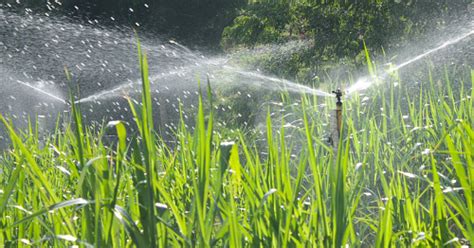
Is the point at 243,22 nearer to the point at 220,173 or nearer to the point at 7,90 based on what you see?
the point at 7,90

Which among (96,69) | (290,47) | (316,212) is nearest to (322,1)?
(290,47)

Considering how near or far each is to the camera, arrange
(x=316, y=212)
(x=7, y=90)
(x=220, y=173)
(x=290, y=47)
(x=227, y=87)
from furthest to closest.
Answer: (x=7, y=90)
(x=290, y=47)
(x=227, y=87)
(x=316, y=212)
(x=220, y=173)

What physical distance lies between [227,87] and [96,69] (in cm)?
620

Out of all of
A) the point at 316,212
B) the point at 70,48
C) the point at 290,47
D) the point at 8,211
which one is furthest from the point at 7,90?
the point at 316,212

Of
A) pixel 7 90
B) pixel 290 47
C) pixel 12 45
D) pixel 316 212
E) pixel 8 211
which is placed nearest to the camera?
pixel 316 212

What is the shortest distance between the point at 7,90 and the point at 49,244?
41.5 ft

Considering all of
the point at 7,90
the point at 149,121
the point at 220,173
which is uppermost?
the point at 149,121

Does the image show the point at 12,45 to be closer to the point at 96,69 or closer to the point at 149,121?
the point at 96,69

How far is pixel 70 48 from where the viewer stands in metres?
15.7

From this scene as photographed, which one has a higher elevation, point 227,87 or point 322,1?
point 322,1

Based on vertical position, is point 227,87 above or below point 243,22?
below

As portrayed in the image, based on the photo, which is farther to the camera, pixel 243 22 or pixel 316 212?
pixel 243 22

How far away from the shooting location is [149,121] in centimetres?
168

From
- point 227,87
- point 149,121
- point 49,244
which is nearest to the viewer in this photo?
point 149,121
